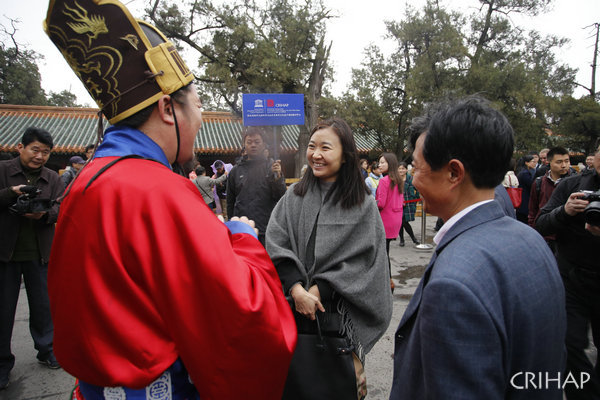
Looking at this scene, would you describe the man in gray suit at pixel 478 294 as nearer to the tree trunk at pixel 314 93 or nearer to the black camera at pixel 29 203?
the black camera at pixel 29 203

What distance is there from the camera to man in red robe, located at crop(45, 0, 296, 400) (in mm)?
901

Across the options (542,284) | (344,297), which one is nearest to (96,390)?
(344,297)

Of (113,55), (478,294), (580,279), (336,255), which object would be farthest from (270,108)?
(478,294)

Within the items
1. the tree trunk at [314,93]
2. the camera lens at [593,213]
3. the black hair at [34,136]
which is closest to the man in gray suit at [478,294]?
the camera lens at [593,213]

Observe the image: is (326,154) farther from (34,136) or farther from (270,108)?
(270,108)

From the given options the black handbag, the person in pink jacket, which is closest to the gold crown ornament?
the black handbag

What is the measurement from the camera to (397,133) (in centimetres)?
1468

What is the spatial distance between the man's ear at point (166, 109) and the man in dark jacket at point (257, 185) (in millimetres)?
2290

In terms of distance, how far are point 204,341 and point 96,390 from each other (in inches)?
16.6

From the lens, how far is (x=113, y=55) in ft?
3.47

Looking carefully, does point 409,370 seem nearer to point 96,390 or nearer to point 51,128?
point 96,390

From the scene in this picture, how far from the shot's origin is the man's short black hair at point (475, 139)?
37.6 inches

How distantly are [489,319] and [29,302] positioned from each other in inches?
137

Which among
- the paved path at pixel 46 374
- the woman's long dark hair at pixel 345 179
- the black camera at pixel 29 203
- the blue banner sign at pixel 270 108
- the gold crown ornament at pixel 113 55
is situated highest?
the blue banner sign at pixel 270 108
